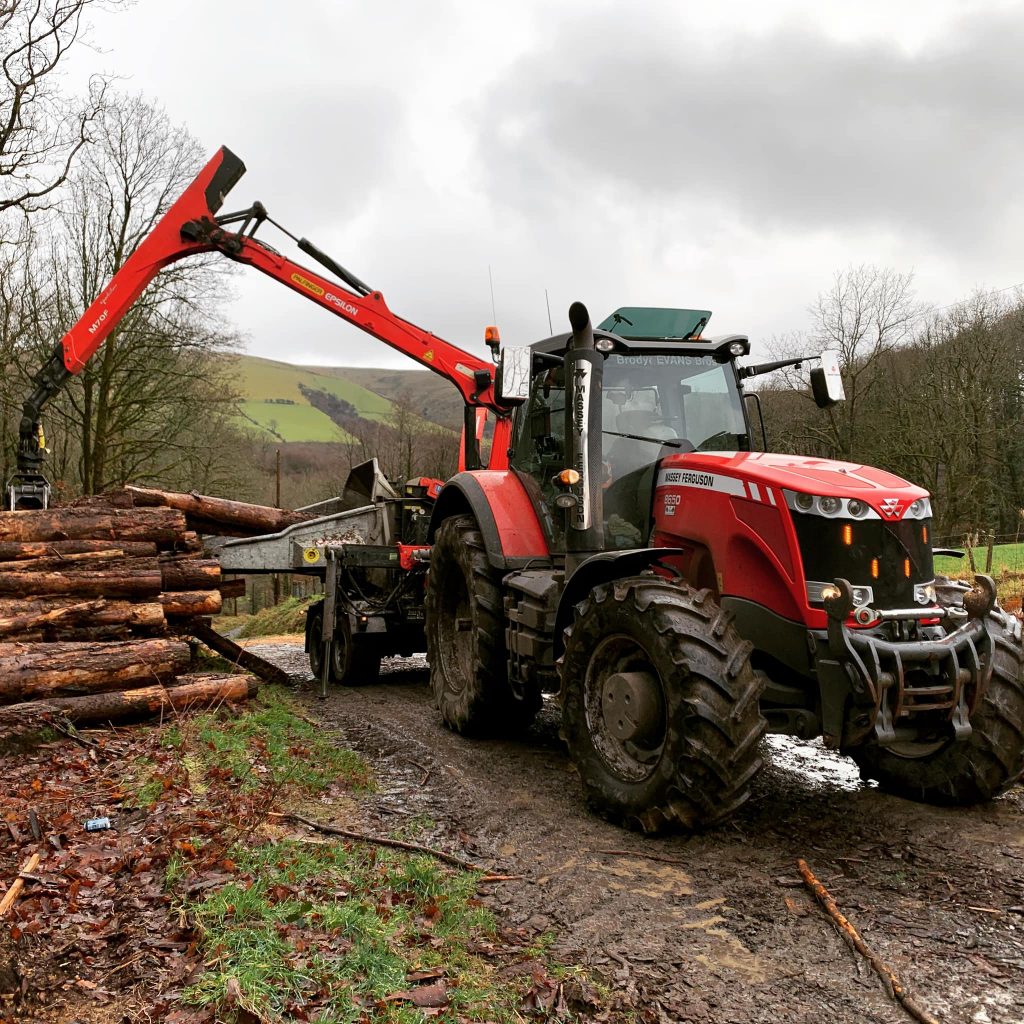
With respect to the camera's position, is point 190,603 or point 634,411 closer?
point 634,411

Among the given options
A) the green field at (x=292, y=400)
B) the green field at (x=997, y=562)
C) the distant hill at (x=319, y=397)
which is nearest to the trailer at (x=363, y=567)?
the green field at (x=997, y=562)

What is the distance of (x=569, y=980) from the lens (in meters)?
3.13

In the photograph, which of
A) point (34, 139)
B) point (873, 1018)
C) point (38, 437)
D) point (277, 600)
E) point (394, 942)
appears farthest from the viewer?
point (277, 600)

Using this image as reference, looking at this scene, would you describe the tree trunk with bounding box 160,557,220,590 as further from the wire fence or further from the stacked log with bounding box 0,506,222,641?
the wire fence

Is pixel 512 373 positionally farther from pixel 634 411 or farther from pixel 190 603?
pixel 190 603

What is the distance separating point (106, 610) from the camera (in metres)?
7.70

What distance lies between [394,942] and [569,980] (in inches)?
26.8

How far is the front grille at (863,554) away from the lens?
175 inches

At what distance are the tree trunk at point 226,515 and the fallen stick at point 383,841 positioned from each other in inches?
215

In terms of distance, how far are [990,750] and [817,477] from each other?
1.60 m

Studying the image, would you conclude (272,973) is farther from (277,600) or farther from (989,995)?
(277,600)

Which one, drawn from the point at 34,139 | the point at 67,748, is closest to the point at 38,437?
the point at 67,748

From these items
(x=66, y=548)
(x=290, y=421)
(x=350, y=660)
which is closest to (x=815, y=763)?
(x=350, y=660)

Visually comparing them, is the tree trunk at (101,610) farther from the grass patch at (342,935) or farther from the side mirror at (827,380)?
the side mirror at (827,380)
